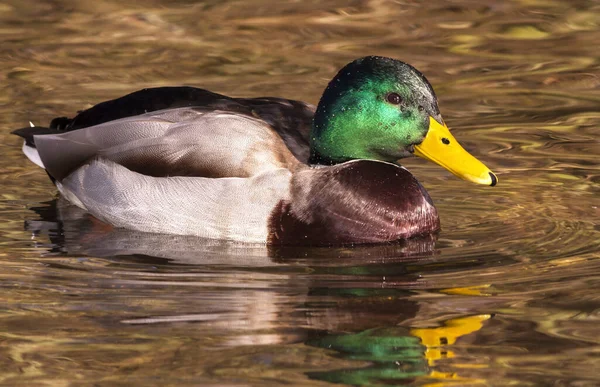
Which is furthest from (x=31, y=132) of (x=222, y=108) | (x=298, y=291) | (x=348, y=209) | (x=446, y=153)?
(x=298, y=291)

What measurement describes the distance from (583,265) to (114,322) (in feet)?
8.56

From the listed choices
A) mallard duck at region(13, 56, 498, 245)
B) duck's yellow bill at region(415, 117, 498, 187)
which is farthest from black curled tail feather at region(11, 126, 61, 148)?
duck's yellow bill at region(415, 117, 498, 187)

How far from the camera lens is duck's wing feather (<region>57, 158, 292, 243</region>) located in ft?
28.1

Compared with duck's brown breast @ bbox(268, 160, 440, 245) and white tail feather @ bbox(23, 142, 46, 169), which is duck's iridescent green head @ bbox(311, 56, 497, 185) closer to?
duck's brown breast @ bbox(268, 160, 440, 245)

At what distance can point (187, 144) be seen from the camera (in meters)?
8.86

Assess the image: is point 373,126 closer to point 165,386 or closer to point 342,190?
point 342,190

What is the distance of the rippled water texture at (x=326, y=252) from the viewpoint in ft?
20.8

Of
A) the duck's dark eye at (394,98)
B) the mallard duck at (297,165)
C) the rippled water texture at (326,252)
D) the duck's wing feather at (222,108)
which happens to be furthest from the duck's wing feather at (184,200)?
the duck's dark eye at (394,98)

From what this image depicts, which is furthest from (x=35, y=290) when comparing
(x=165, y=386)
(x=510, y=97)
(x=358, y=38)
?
(x=358, y=38)

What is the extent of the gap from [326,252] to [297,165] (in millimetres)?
659

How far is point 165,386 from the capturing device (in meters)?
5.99

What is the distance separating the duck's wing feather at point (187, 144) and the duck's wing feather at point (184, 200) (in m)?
0.06

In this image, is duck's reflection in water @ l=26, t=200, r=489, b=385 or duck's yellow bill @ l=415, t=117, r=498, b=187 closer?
duck's reflection in water @ l=26, t=200, r=489, b=385

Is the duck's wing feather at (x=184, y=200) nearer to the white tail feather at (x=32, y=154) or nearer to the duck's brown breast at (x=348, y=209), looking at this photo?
the duck's brown breast at (x=348, y=209)
